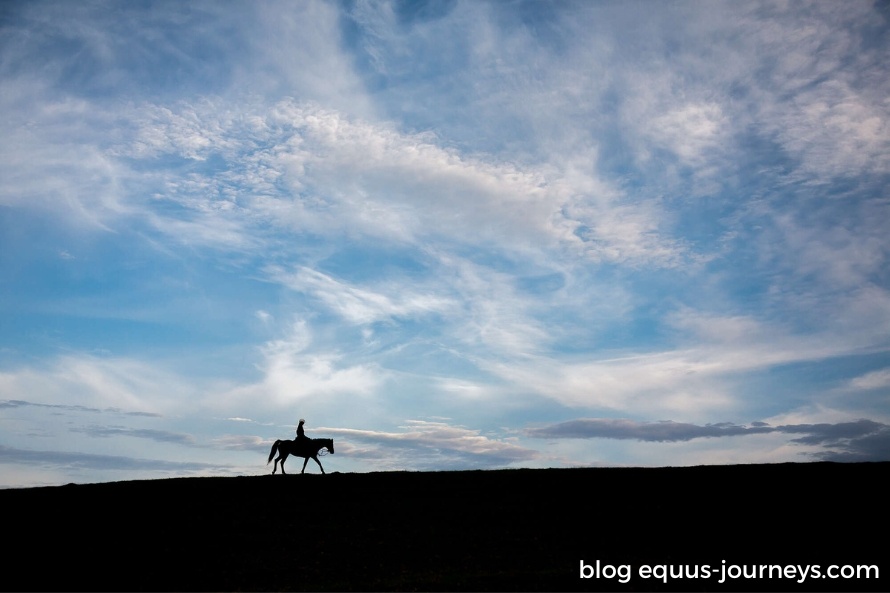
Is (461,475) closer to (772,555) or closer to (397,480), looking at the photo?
(397,480)

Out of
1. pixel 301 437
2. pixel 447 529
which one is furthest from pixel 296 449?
pixel 447 529

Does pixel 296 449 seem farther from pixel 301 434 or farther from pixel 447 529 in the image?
pixel 447 529

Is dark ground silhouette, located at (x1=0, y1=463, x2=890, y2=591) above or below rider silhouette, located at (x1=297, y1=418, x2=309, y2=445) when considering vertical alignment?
below

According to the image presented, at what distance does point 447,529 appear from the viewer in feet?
86.5

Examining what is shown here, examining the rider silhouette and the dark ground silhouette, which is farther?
the rider silhouette

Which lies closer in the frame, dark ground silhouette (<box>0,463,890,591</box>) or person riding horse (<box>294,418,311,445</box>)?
dark ground silhouette (<box>0,463,890,591</box>)

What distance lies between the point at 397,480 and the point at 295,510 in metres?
7.08

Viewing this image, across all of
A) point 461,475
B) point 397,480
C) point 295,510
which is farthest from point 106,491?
point 461,475

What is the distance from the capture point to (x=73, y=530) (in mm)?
26562

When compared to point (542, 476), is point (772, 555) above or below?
below

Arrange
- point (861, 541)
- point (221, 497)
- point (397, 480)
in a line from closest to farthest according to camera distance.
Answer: point (861, 541)
point (221, 497)
point (397, 480)

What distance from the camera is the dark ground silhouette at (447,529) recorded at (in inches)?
840

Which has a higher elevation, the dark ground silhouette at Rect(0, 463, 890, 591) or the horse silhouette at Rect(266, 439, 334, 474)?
the horse silhouette at Rect(266, 439, 334, 474)

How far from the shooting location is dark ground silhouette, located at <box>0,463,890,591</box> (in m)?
21.3
